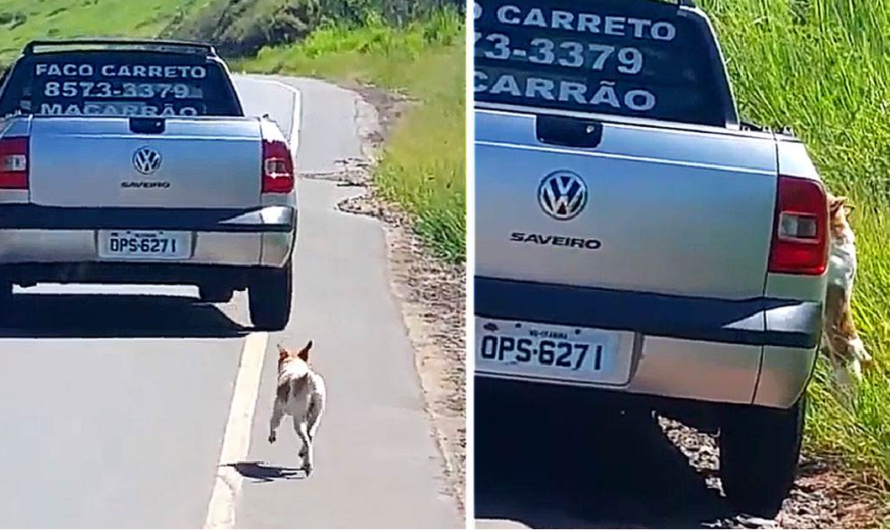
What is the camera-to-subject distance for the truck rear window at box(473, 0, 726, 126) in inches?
89.0

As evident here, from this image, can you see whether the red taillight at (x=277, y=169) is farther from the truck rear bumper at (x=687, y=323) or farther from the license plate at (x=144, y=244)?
the truck rear bumper at (x=687, y=323)

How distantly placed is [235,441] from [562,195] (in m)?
0.66

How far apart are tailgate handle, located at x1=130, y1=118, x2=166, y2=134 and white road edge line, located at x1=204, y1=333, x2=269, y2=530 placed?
1.23ft

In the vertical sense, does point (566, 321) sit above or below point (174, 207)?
below

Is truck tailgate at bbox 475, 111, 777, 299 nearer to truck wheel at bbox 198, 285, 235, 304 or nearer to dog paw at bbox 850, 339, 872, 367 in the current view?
dog paw at bbox 850, 339, 872, 367

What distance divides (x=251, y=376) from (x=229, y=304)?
0.13 m

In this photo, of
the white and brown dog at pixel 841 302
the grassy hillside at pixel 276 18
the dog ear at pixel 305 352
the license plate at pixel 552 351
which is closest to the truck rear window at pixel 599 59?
the grassy hillside at pixel 276 18

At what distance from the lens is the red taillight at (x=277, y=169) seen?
2158 mm

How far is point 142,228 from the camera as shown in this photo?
2133mm

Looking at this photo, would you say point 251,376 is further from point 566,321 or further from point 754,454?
point 754,454

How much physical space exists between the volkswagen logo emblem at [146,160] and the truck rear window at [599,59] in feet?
1.76

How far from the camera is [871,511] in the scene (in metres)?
2.41

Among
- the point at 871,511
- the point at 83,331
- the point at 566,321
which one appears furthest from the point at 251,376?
the point at 871,511

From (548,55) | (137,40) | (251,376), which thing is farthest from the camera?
(548,55)
